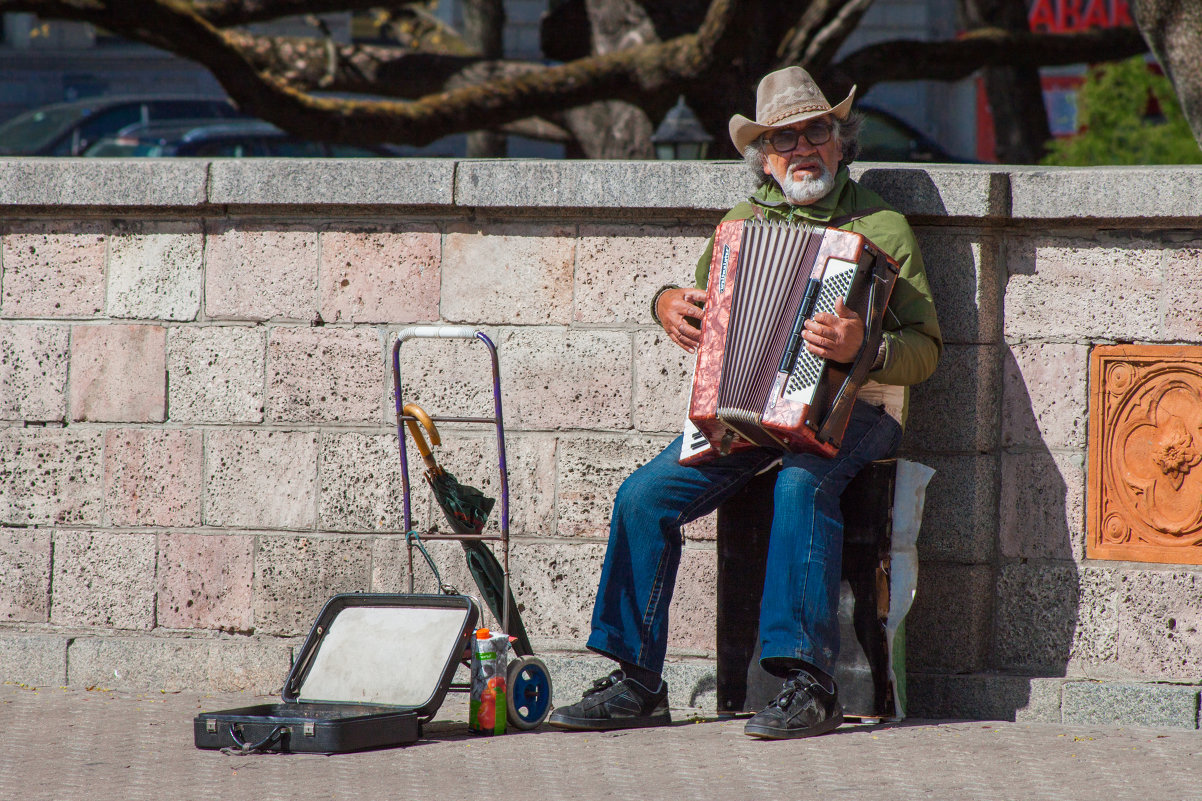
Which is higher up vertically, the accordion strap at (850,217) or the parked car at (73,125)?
the parked car at (73,125)

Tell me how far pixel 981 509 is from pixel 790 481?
791mm

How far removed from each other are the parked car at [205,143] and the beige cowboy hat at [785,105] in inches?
365

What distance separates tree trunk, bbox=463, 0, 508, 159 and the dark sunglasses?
10.4 metres

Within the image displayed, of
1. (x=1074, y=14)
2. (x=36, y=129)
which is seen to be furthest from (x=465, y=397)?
(x=1074, y=14)

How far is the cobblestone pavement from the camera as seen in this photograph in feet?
11.5

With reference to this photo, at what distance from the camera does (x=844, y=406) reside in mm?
4023

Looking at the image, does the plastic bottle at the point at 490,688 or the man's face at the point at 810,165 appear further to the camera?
the man's face at the point at 810,165

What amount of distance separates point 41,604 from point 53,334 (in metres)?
0.96

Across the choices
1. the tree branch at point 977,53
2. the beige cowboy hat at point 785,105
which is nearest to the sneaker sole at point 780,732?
the beige cowboy hat at point 785,105

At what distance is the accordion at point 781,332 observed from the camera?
398 centimetres

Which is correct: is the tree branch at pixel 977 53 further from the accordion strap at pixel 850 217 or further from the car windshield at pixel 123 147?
the car windshield at pixel 123 147

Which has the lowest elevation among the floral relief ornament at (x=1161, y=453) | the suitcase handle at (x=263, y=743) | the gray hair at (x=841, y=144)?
the suitcase handle at (x=263, y=743)

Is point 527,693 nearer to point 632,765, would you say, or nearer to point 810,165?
point 632,765

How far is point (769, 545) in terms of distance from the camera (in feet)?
13.7
